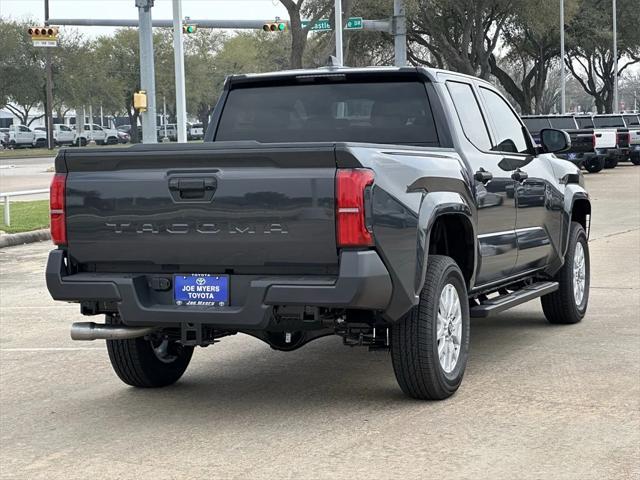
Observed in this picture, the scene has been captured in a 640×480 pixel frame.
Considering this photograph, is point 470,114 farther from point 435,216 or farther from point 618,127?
point 618,127

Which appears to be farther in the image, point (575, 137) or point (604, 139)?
point (604, 139)

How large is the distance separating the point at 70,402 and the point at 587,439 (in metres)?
3.13

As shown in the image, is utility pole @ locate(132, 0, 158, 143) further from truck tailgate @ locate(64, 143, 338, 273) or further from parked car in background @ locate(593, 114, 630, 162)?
truck tailgate @ locate(64, 143, 338, 273)

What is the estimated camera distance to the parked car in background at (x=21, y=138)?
78.9 meters

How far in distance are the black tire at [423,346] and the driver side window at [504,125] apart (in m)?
1.98

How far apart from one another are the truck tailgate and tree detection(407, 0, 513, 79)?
1575 inches

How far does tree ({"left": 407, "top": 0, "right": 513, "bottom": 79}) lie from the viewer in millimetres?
48938

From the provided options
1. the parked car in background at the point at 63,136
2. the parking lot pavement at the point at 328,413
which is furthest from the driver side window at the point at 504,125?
the parked car in background at the point at 63,136

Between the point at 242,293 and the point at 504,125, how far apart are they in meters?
3.31

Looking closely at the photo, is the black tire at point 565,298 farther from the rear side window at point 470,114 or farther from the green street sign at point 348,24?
the green street sign at point 348,24

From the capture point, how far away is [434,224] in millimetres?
6980

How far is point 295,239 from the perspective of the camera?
6.03m

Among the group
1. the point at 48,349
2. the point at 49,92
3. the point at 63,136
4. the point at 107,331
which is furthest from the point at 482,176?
the point at 63,136

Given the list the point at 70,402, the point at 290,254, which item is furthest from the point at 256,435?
the point at 70,402
